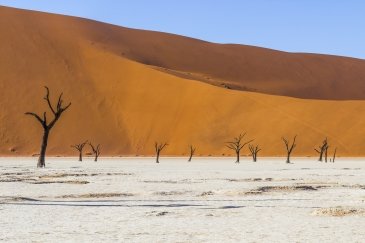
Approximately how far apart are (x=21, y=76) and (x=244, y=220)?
79.0 metres

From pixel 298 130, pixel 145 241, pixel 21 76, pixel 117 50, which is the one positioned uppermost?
pixel 117 50

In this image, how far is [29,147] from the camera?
251ft

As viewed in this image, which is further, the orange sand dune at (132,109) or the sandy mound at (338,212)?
the orange sand dune at (132,109)

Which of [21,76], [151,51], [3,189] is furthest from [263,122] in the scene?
[3,189]

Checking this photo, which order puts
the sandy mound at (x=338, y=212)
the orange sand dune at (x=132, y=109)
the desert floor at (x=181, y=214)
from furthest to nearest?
the orange sand dune at (x=132, y=109), the sandy mound at (x=338, y=212), the desert floor at (x=181, y=214)

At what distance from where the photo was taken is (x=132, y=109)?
3435 inches

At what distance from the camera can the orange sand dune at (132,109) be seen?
7962cm

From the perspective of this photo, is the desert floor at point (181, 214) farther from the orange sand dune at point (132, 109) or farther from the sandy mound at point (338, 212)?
the orange sand dune at point (132, 109)

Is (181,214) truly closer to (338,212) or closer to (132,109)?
(338,212)

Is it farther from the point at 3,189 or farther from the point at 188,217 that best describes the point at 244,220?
the point at 3,189

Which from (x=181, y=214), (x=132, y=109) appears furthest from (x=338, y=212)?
(x=132, y=109)

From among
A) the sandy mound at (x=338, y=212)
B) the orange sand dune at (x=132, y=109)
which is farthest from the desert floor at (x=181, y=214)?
the orange sand dune at (x=132, y=109)

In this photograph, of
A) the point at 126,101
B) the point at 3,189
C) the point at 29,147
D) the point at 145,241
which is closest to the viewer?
the point at 145,241

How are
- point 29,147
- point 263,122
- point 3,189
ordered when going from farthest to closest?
1. point 263,122
2. point 29,147
3. point 3,189
